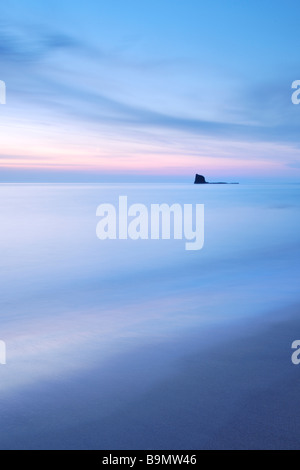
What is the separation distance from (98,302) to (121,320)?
127 cm

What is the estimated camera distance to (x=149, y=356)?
4520 mm

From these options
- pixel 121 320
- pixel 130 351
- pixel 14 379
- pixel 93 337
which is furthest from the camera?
pixel 121 320

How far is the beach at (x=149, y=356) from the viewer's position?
10.0 feet

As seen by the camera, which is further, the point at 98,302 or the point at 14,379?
the point at 98,302

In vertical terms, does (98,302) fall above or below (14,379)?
above

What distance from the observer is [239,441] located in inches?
115

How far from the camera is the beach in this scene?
10.0 ft

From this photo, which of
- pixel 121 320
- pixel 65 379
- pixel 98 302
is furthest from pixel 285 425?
pixel 98 302

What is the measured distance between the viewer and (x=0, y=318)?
248 inches

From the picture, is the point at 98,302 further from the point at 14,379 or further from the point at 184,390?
the point at 184,390

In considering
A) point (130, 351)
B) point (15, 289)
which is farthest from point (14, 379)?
point (15, 289)
